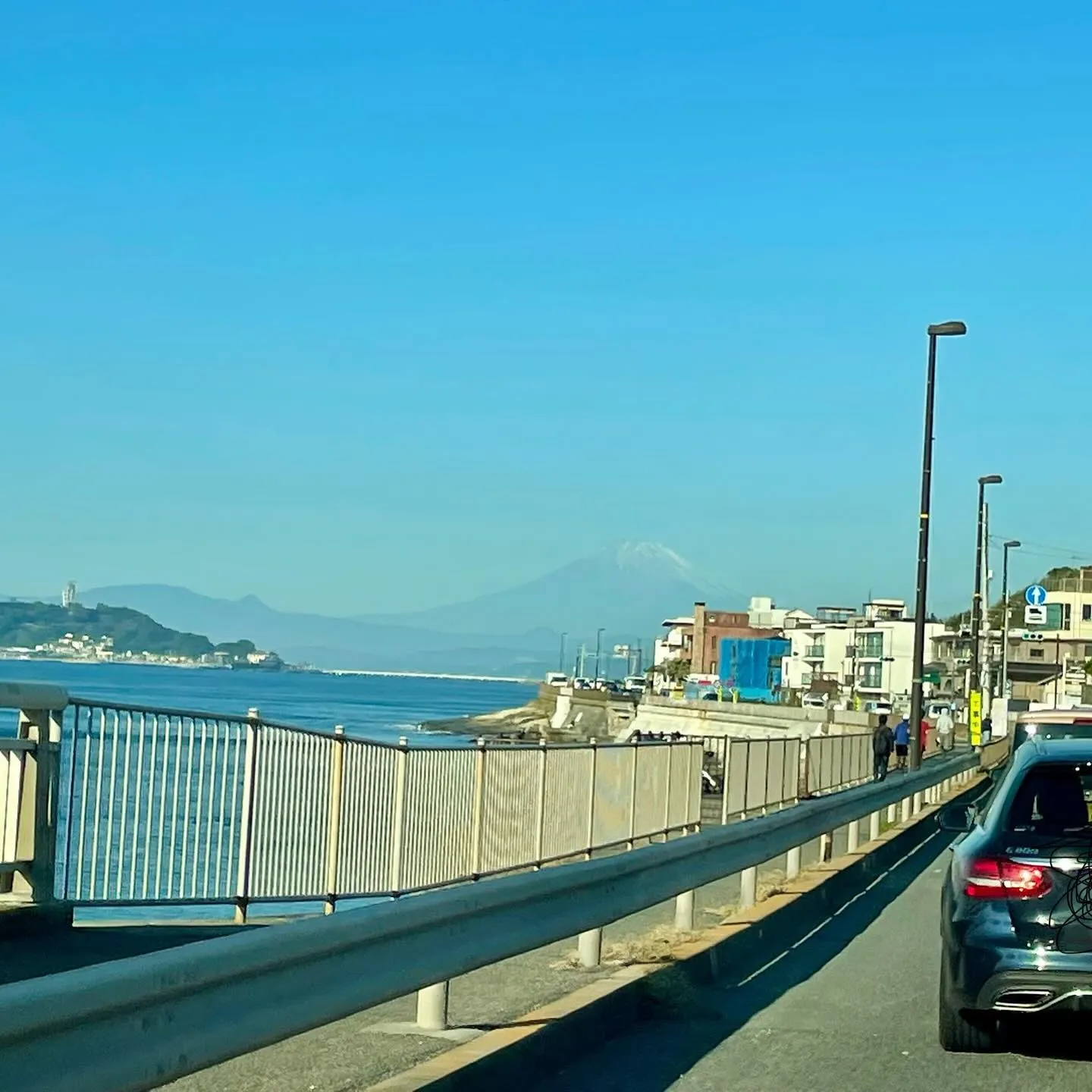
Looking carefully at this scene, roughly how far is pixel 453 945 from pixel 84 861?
4.06m

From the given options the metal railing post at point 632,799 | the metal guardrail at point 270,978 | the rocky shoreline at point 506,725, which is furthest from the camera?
the rocky shoreline at point 506,725

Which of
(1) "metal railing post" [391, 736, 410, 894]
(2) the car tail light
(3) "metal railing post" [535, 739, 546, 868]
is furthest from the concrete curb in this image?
(1) "metal railing post" [391, 736, 410, 894]

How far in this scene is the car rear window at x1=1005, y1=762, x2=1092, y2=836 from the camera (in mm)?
8453

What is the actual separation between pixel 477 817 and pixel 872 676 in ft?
457

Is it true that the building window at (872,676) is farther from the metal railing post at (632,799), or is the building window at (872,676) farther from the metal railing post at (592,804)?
the metal railing post at (592,804)

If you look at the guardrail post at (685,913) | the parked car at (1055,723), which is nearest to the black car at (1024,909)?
the guardrail post at (685,913)

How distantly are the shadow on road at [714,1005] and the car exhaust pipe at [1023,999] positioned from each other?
4.67ft

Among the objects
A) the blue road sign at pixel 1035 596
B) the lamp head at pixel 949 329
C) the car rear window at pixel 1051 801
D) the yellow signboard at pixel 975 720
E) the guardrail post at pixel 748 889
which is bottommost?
the yellow signboard at pixel 975 720

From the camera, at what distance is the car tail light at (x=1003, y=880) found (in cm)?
820

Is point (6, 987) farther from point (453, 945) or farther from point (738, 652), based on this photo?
point (738, 652)

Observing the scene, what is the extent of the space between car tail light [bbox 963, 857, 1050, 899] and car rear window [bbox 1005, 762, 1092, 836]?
0.21m

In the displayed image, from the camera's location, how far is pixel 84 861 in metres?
10.5

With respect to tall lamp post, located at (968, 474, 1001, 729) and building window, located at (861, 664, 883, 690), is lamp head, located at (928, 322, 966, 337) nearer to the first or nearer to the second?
tall lamp post, located at (968, 474, 1001, 729)

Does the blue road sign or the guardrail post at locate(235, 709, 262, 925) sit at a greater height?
the blue road sign
